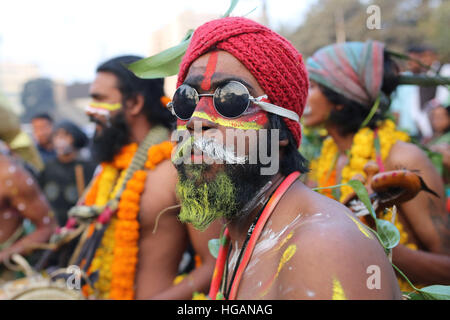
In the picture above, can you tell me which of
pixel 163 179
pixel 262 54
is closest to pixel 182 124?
pixel 262 54

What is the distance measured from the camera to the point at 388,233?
6.29 ft

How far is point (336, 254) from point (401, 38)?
93.7 feet

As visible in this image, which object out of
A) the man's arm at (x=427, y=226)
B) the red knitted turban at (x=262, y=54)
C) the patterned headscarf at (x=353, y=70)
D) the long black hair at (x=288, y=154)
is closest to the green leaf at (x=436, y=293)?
the man's arm at (x=427, y=226)

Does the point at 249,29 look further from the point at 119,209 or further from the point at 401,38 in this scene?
the point at 401,38

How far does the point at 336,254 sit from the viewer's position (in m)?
1.28

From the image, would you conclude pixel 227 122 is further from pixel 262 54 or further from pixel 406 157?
pixel 406 157

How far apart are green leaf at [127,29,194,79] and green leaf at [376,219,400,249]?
131cm

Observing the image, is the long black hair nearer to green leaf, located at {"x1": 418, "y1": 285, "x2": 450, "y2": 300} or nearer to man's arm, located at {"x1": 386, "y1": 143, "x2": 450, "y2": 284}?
green leaf, located at {"x1": 418, "y1": 285, "x2": 450, "y2": 300}

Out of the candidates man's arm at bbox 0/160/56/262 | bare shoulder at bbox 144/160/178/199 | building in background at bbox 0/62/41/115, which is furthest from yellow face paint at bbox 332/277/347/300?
building in background at bbox 0/62/41/115

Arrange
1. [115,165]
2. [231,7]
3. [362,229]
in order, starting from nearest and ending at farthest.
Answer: [362,229]
[231,7]
[115,165]

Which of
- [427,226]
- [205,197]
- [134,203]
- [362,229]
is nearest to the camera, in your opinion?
[362,229]

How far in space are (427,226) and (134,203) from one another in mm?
1924

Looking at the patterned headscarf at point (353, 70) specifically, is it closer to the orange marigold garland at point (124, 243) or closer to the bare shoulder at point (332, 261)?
the orange marigold garland at point (124, 243)
